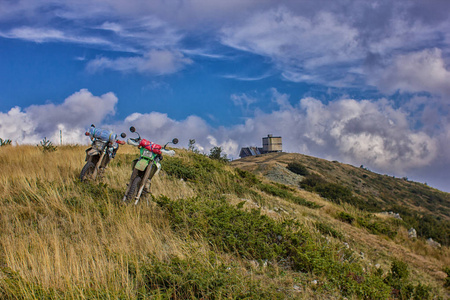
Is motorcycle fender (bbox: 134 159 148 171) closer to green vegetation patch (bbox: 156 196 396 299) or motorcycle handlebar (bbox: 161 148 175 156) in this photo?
motorcycle handlebar (bbox: 161 148 175 156)

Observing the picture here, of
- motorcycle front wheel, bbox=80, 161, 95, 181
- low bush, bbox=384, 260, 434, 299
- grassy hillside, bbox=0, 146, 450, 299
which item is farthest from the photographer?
motorcycle front wheel, bbox=80, 161, 95, 181

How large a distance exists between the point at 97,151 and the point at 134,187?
7.42 feet

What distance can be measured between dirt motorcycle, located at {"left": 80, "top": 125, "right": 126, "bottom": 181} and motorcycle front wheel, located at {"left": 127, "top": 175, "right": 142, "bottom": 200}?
207cm

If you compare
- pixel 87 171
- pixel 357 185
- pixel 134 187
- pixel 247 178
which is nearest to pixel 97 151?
pixel 87 171

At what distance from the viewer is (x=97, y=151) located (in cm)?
802

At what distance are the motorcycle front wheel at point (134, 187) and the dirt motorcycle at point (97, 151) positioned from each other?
2.07 meters

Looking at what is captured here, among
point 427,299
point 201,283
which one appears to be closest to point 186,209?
point 201,283

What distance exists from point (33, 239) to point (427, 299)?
22.6ft

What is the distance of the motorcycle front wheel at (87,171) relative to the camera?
7.97 metres

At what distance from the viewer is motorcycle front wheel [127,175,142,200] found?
644cm

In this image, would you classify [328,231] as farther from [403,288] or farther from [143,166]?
[143,166]

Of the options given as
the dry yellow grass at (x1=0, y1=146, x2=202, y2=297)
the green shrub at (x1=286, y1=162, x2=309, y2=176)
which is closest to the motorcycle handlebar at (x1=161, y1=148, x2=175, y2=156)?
the dry yellow grass at (x1=0, y1=146, x2=202, y2=297)

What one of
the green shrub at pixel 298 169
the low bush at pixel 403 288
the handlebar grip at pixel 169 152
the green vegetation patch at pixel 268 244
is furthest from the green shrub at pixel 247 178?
the green shrub at pixel 298 169

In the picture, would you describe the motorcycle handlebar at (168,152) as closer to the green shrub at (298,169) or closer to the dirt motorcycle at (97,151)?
the dirt motorcycle at (97,151)
